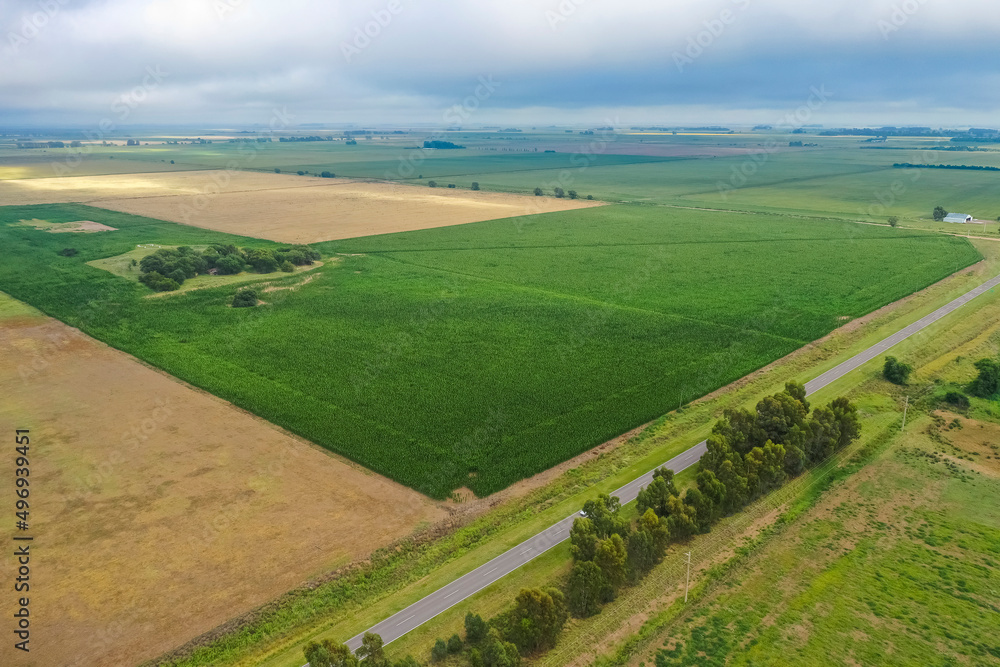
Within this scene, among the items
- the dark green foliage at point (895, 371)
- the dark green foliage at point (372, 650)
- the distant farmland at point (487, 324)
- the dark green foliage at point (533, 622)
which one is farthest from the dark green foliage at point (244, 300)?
the dark green foliage at point (895, 371)

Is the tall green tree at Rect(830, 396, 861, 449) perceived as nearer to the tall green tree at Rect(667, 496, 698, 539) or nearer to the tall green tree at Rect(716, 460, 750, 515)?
the tall green tree at Rect(716, 460, 750, 515)

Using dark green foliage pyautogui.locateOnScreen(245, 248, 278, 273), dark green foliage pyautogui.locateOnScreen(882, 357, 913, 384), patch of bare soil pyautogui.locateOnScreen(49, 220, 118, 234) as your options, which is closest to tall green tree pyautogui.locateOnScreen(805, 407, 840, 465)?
dark green foliage pyautogui.locateOnScreen(882, 357, 913, 384)

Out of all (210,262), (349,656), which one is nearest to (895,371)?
(349,656)

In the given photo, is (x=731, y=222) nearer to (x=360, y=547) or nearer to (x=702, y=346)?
(x=702, y=346)

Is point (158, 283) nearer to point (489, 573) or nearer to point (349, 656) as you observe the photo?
point (489, 573)

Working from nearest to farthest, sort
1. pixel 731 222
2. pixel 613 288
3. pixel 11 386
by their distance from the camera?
pixel 11 386 → pixel 613 288 → pixel 731 222

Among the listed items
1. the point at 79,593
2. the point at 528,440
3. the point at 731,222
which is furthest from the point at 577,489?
the point at 731,222
